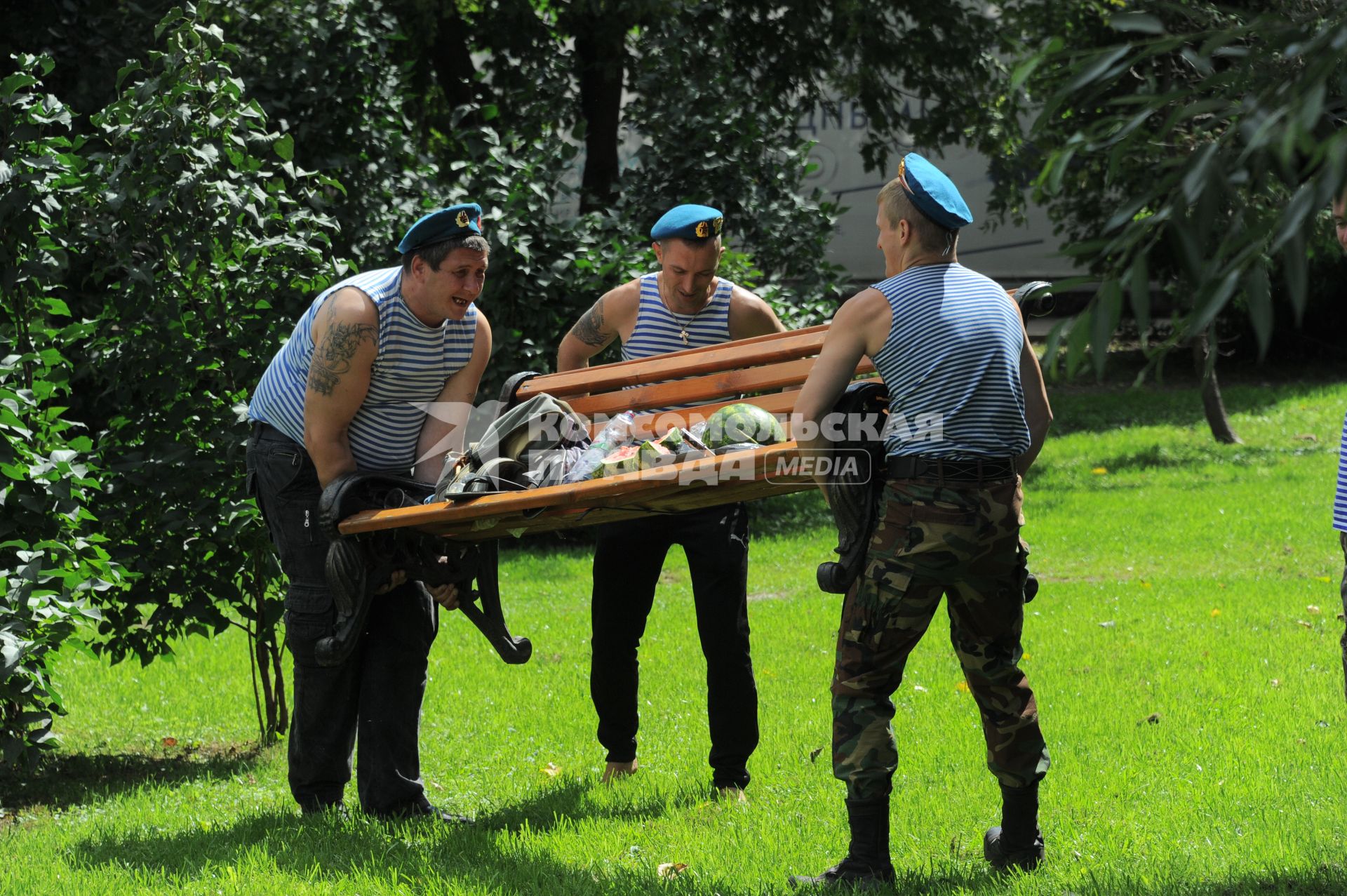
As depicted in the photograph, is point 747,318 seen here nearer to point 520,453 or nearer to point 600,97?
point 520,453

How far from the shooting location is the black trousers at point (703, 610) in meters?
4.78

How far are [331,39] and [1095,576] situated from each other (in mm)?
6489

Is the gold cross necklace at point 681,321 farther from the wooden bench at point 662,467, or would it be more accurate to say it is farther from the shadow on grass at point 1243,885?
the shadow on grass at point 1243,885

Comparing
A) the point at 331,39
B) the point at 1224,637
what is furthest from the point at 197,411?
the point at 1224,637

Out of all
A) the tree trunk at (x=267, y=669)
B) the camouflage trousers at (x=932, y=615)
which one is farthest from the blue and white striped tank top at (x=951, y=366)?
the tree trunk at (x=267, y=669)

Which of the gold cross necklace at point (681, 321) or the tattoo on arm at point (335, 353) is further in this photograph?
the gold cross necklace at point (681, 321)

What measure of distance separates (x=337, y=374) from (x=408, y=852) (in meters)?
1.54

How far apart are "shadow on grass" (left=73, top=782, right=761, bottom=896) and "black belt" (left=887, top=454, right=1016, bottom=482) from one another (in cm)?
129

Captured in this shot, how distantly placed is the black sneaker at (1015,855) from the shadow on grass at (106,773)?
3331 mm

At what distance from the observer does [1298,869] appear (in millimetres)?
3824

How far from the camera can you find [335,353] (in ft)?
14.3

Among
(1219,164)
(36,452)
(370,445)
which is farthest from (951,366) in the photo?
(36,452)

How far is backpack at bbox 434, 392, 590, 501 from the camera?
4258 millimetres

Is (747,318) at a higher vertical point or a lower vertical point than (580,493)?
higher
